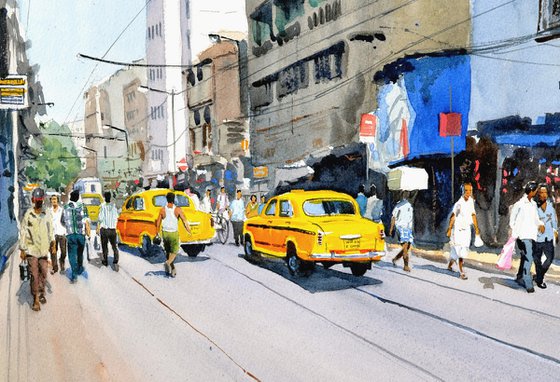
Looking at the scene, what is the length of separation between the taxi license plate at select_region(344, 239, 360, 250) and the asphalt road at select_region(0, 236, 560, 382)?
72cm

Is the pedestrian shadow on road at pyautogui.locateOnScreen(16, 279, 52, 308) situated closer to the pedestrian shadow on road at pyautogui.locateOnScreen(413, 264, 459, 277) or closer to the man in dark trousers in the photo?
the man in dark trousers

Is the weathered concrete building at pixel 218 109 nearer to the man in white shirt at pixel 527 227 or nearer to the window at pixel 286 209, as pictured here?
the window at pixel 286 209

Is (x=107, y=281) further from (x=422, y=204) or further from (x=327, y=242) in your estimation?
(x=422, y=204)

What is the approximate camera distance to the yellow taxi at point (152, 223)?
16484mm

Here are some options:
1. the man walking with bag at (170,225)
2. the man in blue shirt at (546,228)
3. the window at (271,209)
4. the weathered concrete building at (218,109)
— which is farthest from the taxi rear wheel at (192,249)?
the weathered concrete building at (218,109)

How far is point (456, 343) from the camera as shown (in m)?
7.34

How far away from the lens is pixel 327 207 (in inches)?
520

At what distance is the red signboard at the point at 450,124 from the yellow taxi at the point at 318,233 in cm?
728

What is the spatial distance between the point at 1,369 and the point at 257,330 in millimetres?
3020

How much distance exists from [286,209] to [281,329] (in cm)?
573

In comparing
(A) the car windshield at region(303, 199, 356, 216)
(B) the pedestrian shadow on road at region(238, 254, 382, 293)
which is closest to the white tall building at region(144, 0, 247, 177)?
(B) the pedestrian shadow on road at region(238, 254, 382, 293)

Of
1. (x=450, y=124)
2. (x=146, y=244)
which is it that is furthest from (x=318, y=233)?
(x=450, y=124)

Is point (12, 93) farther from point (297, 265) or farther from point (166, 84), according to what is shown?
point (166, 84)

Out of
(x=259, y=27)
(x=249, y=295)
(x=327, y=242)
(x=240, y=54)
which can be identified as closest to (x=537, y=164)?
(x=327, y=242)
